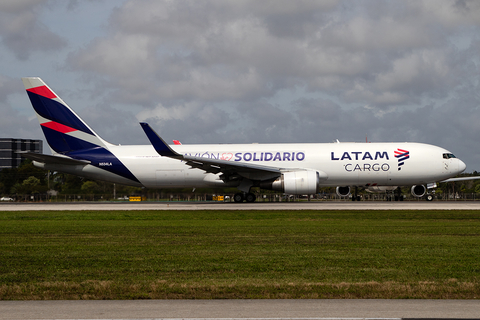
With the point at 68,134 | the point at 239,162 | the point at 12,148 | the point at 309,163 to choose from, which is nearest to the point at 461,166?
the point at 309,163

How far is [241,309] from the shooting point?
6324 millimetres

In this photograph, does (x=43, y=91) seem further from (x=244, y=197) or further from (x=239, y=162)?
(x=244, y=197)

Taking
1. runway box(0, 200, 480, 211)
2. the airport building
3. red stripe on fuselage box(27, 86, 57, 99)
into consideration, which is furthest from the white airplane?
the airport building

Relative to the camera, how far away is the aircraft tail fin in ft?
114

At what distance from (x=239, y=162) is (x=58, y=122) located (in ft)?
42.9

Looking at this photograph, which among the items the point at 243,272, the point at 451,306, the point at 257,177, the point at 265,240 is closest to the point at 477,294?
the point at 451,306

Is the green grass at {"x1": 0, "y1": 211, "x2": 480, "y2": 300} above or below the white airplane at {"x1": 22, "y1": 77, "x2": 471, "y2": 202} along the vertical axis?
below

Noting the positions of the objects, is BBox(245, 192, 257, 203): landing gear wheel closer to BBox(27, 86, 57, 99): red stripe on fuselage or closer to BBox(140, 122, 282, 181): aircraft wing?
BBox(140, 122, 282, 181): aircraft wing

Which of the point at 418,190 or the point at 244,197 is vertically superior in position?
the point at 418,190

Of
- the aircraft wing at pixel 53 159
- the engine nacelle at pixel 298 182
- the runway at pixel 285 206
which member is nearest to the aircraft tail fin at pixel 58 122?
the aircraft wing at pixel 53 159

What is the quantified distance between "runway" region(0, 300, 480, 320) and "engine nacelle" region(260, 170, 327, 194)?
24.3 meters

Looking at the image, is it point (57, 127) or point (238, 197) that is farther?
point (57, 127)

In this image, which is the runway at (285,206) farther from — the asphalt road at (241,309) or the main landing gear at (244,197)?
the asphalt road at (241,309)

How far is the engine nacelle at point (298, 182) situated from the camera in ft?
101
